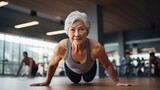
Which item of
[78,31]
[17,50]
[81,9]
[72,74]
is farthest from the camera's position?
[17,50]

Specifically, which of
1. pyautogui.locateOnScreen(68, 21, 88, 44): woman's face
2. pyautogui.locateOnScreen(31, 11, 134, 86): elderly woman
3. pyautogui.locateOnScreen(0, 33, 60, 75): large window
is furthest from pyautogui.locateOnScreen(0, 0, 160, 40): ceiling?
pyautogui.locateOnScreen(68, 21, 88, 44): woman's face

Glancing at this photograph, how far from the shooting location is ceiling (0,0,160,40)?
834 cm

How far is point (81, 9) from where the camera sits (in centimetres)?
894

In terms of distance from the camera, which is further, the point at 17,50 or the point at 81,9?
the point at 17,50

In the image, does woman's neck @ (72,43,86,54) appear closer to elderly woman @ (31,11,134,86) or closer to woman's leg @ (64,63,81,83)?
elderly woman @ (31,11,134,86)

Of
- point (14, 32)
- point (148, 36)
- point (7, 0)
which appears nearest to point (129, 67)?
point (148, 36)

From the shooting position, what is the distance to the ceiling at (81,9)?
8344mm

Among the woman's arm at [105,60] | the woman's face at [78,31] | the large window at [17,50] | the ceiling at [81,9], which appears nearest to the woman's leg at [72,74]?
the woman's arm at [105,60]

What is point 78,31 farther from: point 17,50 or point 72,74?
point 17,50

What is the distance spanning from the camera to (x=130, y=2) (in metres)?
8.48

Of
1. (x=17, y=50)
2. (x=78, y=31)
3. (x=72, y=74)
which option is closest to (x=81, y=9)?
(x=17, y=50)

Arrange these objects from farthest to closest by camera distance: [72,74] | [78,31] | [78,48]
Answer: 1. [72,74]
2. [78,48]
3. [78,31]

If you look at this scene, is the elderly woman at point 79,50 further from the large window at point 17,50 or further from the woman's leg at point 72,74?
the large window at point 17,50

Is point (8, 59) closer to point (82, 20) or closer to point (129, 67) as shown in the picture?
point (129, 67)
